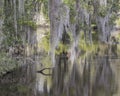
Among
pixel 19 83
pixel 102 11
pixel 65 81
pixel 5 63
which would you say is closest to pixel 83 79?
pixel 65 81

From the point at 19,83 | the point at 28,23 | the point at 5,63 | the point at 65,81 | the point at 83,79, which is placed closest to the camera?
the point at 5,63

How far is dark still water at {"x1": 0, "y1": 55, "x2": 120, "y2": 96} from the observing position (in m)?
16.3

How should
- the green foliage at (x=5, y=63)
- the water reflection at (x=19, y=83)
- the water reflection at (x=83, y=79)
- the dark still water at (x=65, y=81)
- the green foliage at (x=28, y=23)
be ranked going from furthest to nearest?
the green foliage at (x=28, y=23) < the green foliage at (x=5, y=63) < the water reflection at (x=83, y=79) < the dark still water at (x=65, y=81) < the water reflection at (x=19, y=83)

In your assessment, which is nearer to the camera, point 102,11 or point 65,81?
point 65,81

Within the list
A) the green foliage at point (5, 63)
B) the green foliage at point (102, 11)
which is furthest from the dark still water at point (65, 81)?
the green foliage at point (102, 11)

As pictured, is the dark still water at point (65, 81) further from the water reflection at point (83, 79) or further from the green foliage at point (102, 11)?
the green foliage at point (102, 11)

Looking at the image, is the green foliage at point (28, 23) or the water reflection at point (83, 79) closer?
the water reflection at point (83, 79)

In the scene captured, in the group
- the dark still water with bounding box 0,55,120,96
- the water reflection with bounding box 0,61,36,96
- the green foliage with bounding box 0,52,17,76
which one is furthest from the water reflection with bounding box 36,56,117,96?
the green foliage with bounding box 0,52,17,76

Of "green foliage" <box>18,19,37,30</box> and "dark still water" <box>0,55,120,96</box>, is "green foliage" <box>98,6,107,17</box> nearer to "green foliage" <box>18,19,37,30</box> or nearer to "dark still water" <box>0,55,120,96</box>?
"dark still water" <box>0,55,120,96</box>

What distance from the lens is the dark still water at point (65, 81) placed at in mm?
16266

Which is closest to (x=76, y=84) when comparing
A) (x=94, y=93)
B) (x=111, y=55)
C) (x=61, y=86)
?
(x=61, y=86)

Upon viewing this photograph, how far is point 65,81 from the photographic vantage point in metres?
19.9

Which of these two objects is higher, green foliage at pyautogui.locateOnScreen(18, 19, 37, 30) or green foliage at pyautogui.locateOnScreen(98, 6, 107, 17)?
green foliage at pyautogui.locateOnScreen(98, 6, 107, 17)

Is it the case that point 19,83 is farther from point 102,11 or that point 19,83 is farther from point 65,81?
point 102,11
